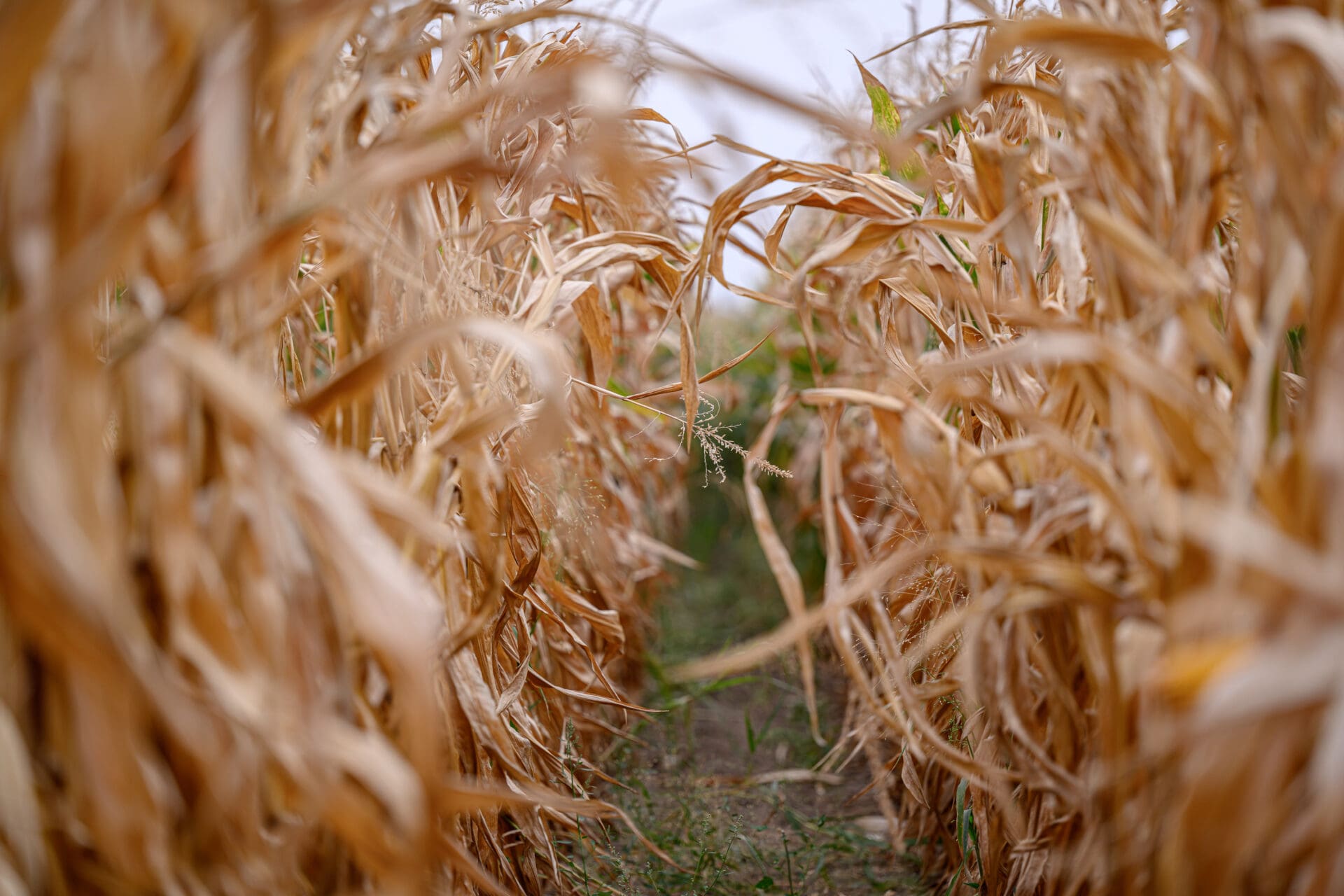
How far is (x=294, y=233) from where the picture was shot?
444mm

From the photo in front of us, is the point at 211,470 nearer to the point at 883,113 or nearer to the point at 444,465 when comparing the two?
the point at 444,465

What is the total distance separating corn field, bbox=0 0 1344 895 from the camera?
0.40 meters

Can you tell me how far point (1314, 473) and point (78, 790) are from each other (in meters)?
0.65

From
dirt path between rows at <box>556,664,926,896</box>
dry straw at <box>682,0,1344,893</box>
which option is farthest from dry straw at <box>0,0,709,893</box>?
dirt path between rows at <box>556,664,926,896</box>

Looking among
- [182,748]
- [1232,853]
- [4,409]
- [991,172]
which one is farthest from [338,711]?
[991,172]

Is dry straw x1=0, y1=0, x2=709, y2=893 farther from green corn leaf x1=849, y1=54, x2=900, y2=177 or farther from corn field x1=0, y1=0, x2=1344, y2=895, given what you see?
green corn leaf x1=849, y1=54, x2=900, y2=177

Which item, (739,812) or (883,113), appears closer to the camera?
(883,113)

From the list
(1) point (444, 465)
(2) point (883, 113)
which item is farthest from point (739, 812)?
(2) point (883, 113)

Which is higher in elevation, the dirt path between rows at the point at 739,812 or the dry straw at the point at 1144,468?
the dry straw at the point at 1144,468

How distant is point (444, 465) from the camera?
62 cm

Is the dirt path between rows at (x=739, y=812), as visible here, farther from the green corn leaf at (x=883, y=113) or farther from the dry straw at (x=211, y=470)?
the green corn leaf at (x=883, y=113)

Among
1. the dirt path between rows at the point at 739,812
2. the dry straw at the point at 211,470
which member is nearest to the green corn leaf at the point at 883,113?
the dry straw at the point at 211,470

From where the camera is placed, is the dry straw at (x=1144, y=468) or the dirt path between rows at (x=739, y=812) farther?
the dirt path between rows at (x=739, y=812)

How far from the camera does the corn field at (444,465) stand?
0.40m
